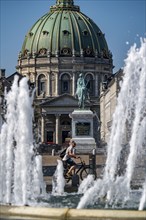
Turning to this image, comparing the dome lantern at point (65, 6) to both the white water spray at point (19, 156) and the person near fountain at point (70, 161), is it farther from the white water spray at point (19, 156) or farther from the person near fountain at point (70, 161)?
the white water spray at point (19, 156)

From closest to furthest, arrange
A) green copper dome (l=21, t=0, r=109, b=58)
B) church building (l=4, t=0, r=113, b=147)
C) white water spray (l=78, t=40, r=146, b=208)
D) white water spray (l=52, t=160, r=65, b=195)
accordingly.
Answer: white water spray (l=78, t=40, r=146, b=208) → white water spray (l=52, t=160, r=65, b=195) → church building (l=4, t=0, r=113, b=147) → green copper dome (l=21, t=0, r=109, b=58)

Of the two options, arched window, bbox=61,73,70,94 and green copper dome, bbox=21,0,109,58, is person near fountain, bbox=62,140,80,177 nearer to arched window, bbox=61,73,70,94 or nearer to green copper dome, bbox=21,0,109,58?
arched window, bbox=61,73,70,94

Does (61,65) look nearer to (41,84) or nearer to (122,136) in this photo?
(41,84)

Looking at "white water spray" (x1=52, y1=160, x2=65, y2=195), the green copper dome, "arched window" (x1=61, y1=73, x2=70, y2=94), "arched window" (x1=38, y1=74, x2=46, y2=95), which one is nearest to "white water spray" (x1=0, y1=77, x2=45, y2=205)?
"white water spray" (x1=52, y1=160, x2=65, y2=195)

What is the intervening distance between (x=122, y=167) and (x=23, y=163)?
9.93 ft

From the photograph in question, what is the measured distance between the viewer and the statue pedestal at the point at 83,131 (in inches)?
1721

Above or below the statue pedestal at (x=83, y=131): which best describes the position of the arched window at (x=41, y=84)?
above

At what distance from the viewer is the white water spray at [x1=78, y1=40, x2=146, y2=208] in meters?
13.1

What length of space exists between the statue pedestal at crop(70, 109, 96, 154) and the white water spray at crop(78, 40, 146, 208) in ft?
84.9

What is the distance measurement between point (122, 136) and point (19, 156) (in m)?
2.97

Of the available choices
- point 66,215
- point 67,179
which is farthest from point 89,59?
point 66,215

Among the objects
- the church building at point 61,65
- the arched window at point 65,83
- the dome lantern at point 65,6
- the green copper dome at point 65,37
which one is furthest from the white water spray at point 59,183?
the dome lantern at point 65,6

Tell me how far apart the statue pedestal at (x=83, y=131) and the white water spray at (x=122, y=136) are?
1019 inches

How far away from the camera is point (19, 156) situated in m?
14.3
